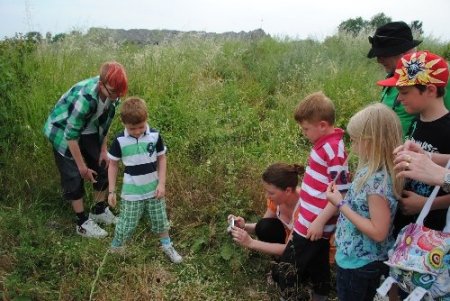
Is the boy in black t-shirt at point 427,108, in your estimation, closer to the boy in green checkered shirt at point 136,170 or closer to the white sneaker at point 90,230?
the boy in green checkered shirt at point 136,170

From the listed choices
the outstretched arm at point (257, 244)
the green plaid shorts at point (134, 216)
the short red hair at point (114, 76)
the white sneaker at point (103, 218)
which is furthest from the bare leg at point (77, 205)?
the outstretched arm at point (257, 244)

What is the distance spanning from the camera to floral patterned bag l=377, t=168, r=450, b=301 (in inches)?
74.0

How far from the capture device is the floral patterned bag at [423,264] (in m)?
1.88

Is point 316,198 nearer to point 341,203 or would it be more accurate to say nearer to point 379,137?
point 341,203

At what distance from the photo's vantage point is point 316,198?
272 cm

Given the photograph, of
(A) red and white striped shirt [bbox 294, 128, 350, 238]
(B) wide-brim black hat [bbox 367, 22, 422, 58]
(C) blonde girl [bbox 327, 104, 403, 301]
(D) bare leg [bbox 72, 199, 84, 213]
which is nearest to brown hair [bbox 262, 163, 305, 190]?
(A) red and white striped shirt [bbox 294, 128, 350, 238]

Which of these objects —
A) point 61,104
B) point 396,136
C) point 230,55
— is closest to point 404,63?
point 396,136

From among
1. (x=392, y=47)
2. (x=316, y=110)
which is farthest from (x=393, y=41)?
(x=316, y=110)

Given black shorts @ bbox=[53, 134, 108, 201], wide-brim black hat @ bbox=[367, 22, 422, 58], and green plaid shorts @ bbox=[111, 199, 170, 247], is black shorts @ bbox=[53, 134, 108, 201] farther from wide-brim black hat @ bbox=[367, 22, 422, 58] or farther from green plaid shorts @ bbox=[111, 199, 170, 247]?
wide-brim black hat @ bbox=[367, 22, 422, 58]

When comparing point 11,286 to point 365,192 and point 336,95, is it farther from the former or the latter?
point 336,95

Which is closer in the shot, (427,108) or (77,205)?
(427,108)

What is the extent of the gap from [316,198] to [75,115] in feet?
6.48

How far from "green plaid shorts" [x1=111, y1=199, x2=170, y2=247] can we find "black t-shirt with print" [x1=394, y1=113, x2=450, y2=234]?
70.6 inches

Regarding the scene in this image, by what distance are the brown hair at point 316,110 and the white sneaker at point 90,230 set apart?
212 cm
